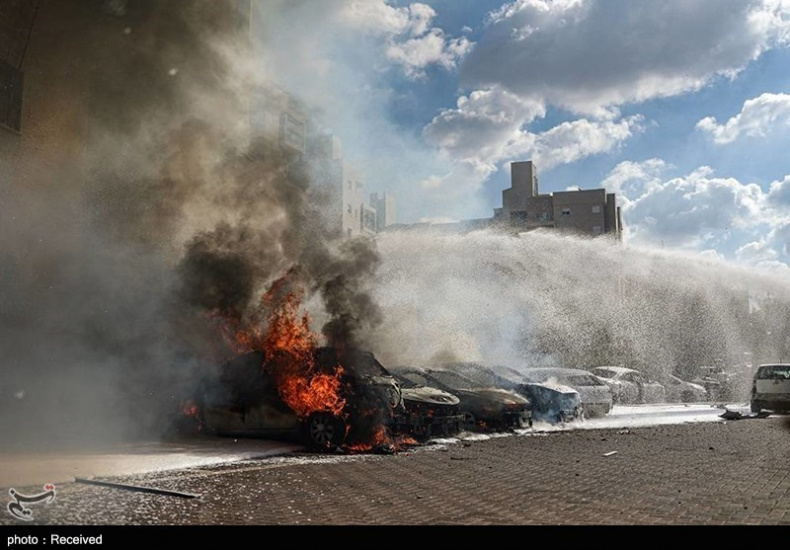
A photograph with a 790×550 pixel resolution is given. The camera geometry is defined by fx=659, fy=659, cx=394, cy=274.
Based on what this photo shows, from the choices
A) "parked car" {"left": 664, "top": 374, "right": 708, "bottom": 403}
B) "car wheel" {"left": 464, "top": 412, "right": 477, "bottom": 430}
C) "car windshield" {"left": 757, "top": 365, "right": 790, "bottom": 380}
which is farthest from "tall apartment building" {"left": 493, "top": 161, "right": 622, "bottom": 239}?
"car wheel" {"left": 464, "top": 412, "right": 477, "bottom": 430}

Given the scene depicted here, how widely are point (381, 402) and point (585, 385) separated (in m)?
10.7

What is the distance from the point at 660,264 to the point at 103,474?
20.6 meters

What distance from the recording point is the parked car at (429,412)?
12.9 metres

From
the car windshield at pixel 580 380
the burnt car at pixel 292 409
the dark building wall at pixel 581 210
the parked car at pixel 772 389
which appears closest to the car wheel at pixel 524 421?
the burnt car at pixel 292 409

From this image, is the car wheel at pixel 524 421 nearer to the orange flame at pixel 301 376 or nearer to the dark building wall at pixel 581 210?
the orange flame at pixel 301 376

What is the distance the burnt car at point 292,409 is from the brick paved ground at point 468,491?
2.53ft

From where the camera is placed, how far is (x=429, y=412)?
13180 mm

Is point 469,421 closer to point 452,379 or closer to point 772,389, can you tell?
point 452,379

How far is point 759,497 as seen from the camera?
7176mm

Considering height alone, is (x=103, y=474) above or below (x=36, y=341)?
below


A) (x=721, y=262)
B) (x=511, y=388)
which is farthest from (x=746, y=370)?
(x=511, y=388)

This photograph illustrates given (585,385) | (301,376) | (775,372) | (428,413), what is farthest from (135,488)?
(775,372)

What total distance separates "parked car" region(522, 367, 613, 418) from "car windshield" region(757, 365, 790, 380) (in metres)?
4.93

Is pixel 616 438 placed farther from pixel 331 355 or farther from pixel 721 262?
pixel 721 262
